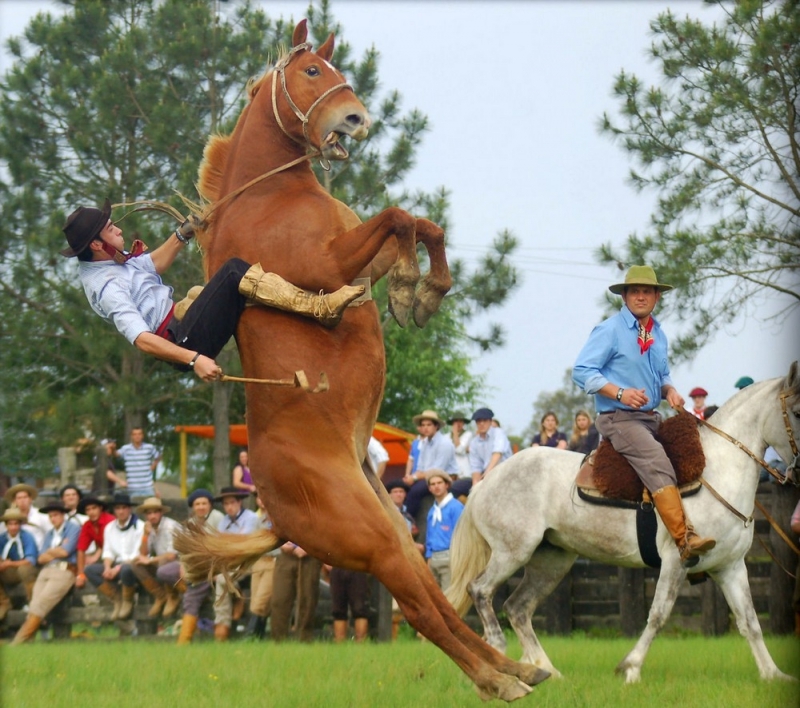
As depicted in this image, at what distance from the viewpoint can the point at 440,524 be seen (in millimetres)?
12250

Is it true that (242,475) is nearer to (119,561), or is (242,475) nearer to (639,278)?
(119,561)

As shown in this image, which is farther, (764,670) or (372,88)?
(372,88)

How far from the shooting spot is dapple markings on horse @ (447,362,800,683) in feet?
28.6

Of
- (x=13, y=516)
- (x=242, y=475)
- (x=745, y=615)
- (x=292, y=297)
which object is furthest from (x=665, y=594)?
(x=13, y=516)

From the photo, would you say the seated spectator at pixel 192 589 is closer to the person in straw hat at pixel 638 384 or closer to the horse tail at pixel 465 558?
the horse tail at pixel 465 558

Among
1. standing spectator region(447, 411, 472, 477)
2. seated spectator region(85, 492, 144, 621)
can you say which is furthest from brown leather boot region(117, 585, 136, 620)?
standing spectator region(447, 411, 472, 477)

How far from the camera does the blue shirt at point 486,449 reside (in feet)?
43.9

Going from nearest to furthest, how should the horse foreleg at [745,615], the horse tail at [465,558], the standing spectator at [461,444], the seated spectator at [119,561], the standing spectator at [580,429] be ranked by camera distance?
1. the horse foreleg at [745,615]
2. the horse tail at [465,558]
3. the standing spectator at [580,429]
4. the seated spectator at [119,561]
5. the standing spectator at [461,444]

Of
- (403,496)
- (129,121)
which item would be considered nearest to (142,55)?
(129,121)

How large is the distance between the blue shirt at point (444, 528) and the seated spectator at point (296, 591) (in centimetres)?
119

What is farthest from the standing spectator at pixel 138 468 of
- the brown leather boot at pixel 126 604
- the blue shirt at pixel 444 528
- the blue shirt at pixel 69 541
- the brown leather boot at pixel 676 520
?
the brown leather boot at pixel 676 520

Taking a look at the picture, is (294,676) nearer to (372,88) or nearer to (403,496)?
(403,496)

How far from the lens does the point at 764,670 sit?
8.27 metres

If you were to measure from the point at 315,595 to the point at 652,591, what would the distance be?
11.3 ft
